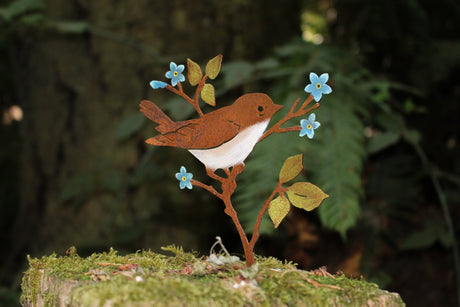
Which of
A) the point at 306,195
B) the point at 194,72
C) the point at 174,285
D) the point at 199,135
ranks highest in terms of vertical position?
the point at 194,72

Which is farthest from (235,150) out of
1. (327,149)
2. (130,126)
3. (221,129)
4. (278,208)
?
(130,126)

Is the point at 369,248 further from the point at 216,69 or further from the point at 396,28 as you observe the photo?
the point at 216,69

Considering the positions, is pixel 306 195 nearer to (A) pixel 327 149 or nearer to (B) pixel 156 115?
(B) pixel 156 115

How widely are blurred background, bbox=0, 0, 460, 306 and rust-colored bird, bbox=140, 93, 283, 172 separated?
31.2 inches

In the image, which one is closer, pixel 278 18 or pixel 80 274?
pixel 80 274

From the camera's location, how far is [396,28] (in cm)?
236

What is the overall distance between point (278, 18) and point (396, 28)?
62cm

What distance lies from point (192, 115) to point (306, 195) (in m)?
1.14

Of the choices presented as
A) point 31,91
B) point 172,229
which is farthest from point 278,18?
point 31,91

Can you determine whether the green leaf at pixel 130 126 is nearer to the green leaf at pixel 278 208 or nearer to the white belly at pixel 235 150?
the white belly at pixel 235 150

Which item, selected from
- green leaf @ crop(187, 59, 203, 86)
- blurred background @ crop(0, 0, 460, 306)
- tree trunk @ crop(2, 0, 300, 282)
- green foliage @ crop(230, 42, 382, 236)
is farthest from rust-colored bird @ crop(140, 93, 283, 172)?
tree trunk @ crop(2, 0, 300, 282)

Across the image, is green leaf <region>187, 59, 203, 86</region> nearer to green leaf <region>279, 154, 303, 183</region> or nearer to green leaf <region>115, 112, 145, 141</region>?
green leaf <region>279, 154, 303, 183</region>

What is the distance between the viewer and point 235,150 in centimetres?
115

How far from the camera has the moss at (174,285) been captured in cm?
90
